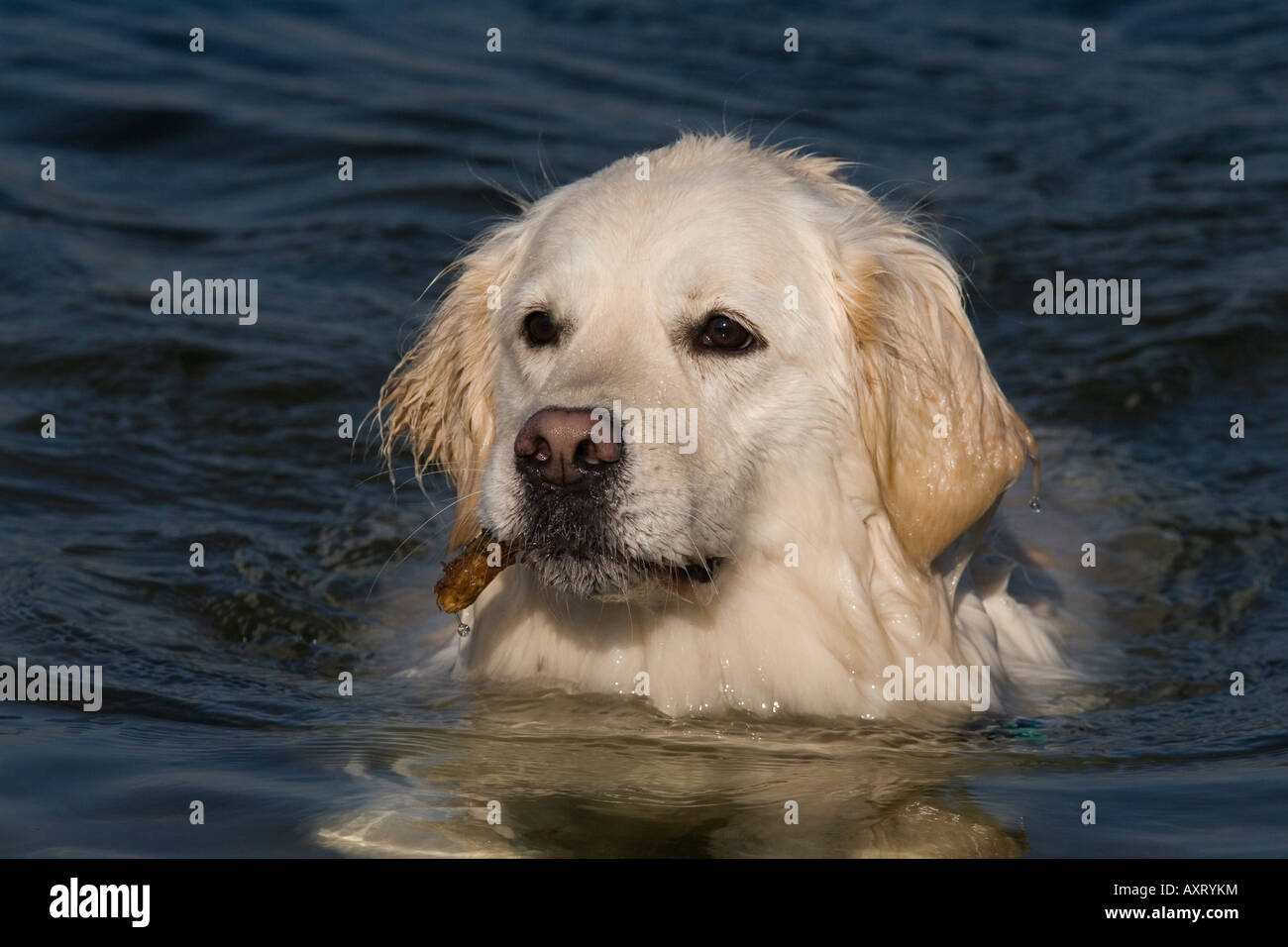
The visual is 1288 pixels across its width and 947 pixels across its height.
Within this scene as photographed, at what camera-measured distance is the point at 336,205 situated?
464 inches

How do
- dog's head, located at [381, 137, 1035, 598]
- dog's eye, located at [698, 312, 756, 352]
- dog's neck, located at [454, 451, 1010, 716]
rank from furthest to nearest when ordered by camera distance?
dog's neck, located at [454, 451, 1010, 716], dog's eye, located at [698, 312, 756, 352], dog's head, located at [381, 137, 1035, 598]

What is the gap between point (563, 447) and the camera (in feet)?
15.9

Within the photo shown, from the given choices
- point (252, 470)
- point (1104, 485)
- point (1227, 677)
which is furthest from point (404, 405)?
point (1104, 485)

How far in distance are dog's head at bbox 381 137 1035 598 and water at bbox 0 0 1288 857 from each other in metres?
0.78

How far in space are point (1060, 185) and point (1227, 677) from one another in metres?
6.47

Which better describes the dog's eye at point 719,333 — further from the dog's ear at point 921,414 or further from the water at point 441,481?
the water at point 441,481

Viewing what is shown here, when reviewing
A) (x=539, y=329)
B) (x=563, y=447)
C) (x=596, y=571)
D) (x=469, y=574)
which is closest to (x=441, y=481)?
(x=469, y=574)

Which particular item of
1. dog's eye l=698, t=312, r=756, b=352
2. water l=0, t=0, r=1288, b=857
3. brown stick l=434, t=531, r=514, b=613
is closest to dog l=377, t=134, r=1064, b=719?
dog's eye l=698, t=312, r=756, b=352

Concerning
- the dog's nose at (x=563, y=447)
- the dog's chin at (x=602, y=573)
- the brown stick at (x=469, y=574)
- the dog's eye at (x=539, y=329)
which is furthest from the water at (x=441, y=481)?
the dog's eye at (x=539, y=329)

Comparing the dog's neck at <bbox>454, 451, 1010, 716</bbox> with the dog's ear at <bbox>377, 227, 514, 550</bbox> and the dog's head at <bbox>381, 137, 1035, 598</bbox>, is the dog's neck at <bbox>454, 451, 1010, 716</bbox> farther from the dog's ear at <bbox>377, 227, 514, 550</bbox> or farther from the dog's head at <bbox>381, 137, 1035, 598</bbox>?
the dog's ear at <bbox>377, 227, 514, 550</bbox>

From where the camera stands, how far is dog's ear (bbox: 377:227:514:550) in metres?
5.94

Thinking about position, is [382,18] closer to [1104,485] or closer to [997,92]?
[997,92]

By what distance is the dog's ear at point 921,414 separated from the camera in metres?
5.45

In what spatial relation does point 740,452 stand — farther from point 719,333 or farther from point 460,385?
point 460,385
